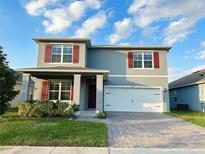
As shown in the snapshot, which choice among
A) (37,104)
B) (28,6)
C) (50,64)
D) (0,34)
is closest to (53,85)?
(50,64)

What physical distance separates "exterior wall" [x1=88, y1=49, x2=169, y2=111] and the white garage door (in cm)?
53

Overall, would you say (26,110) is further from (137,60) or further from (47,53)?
(137,60)

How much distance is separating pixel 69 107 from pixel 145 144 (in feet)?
21.0

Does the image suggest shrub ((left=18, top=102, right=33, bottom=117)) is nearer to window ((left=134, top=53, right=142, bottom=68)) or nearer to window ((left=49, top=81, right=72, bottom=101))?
window ((left=49, top=81, right=72, bottom=101))

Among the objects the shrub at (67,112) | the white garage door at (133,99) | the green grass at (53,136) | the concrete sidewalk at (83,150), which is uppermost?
the white garage door at (133,99)

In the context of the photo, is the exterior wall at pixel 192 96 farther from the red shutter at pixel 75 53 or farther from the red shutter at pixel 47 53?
the red shutter at pixel 47 53

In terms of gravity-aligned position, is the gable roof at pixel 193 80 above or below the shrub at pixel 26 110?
above

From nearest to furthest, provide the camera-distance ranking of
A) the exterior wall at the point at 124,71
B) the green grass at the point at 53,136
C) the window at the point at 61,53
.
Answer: the green grass at the point at 53,136, the window at the point at 61,53, the exterior wall at the point at 124,71

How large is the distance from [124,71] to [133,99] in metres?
2.62

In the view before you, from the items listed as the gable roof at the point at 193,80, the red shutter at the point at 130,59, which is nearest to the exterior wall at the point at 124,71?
the red shutter at the point at 130,59

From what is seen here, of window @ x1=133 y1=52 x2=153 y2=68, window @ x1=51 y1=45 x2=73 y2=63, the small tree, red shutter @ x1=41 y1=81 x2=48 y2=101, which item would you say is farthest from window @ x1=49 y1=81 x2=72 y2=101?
window @ x1=133 y1=52 x2=153 y2=68

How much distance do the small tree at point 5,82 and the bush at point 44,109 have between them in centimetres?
110

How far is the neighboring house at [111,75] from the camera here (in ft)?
51.4

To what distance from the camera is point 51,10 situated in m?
13.1
